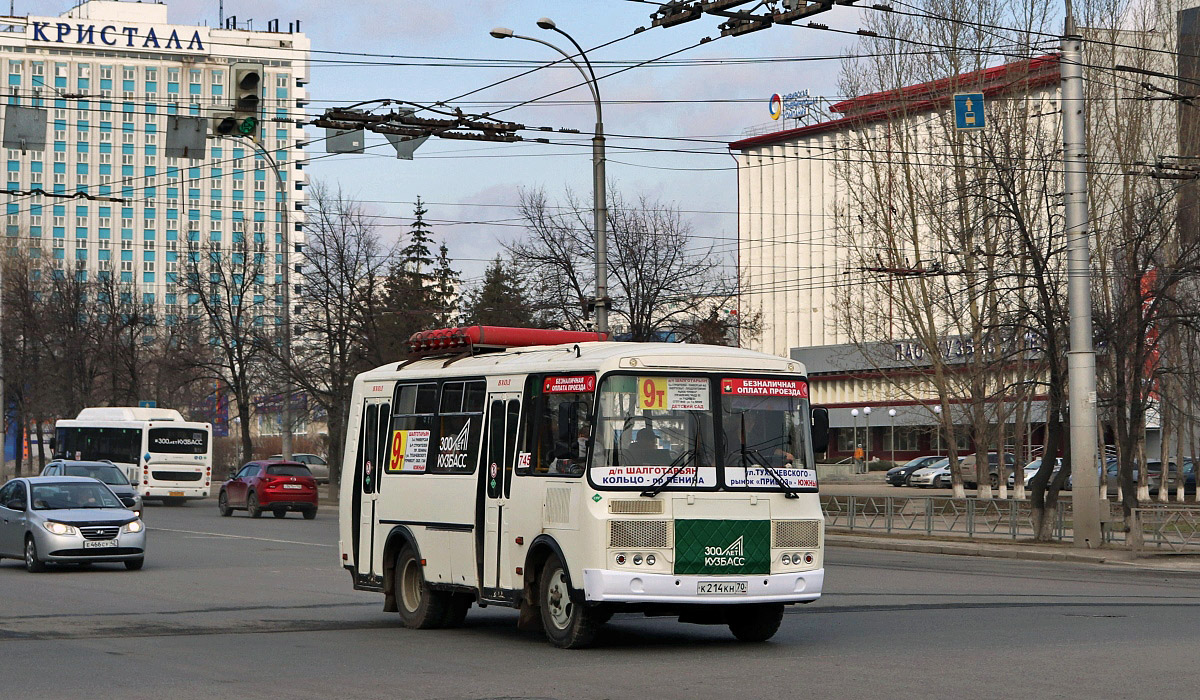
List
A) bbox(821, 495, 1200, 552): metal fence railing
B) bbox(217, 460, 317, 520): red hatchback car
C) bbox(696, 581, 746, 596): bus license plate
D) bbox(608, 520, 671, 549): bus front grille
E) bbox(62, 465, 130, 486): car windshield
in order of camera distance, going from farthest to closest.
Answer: bbox(217, 460, 317, 520): red hatchback car → bbox(62, 465, 130, 486): car windshield → bbox(821, 495, 1200, 552): metal fence railing → bbox(696, 581, 746, 596): bus license plate → bbox(608, 520, 671, 549): bus front grille

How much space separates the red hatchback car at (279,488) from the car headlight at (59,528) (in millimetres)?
18791

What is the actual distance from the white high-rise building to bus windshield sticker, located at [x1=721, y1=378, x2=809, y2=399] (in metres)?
119

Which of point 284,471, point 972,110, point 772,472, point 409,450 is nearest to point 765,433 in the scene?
point 772,472

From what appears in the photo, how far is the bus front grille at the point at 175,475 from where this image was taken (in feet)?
163

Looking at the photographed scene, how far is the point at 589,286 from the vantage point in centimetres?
4200

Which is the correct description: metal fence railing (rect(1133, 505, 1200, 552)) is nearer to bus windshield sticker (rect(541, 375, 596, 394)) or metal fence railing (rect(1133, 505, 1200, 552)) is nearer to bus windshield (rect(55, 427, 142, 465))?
bus windshield sticker (rect(541, 375, 596, 394))

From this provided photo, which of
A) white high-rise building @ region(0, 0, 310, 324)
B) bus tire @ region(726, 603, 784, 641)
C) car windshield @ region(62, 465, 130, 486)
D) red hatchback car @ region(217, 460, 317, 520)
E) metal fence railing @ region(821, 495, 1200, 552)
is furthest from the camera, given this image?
white high-rise building @ region(0, 0, 310, 324)

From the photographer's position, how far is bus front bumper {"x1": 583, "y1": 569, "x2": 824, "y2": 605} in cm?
1215

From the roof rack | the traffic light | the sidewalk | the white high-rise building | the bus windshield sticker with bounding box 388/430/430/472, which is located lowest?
the sidewalk

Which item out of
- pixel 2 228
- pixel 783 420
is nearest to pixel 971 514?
pixel 783 420

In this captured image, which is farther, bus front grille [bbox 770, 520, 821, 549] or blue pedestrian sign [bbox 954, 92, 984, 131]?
blue pedestrian sign [bbox 954, 92, 984, 131]

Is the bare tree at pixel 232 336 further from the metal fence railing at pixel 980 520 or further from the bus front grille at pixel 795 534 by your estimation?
the bus front grille at pixel 795 534

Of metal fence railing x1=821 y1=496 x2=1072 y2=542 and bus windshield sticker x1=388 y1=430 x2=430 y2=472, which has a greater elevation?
bus windshield sticker x1=388 y1=430 x2=430 y2=472

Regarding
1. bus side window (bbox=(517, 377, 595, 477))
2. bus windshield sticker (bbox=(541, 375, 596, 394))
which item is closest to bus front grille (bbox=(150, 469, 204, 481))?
bus side window (bbox=(517, 377, 595, 477))
